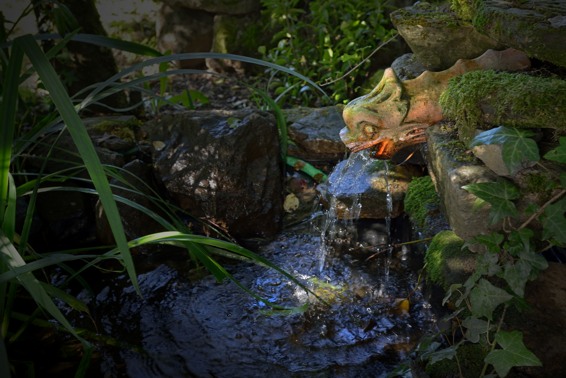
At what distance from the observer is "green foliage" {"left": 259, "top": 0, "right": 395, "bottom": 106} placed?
441 centimetres

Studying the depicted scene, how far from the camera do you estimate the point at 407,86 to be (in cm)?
216

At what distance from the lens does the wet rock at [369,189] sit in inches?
118

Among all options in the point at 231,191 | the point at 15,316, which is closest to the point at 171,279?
the point at 231,191

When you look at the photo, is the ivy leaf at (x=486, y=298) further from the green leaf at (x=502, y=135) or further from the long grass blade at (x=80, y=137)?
the long grass blade at (x=80, y=137)

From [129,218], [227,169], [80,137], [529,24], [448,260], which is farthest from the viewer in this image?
[227,169]

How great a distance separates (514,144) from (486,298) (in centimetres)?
46

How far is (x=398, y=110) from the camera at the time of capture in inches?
84.9

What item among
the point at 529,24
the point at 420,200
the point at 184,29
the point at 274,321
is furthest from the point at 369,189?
the point at 184,29

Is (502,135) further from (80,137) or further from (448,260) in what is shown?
(80,137)

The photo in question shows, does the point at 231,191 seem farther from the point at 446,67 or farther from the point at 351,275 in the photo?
the point at 446,67

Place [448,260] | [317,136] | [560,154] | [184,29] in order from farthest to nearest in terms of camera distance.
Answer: [184,29] < [317,136] < [448,260] < [560,154]

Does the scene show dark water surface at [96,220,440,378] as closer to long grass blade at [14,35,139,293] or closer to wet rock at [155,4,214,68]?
long grass blade at [14,35,139,293]

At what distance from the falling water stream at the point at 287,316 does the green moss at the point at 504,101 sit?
102 centimetres

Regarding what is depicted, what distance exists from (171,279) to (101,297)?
1.30 ft
